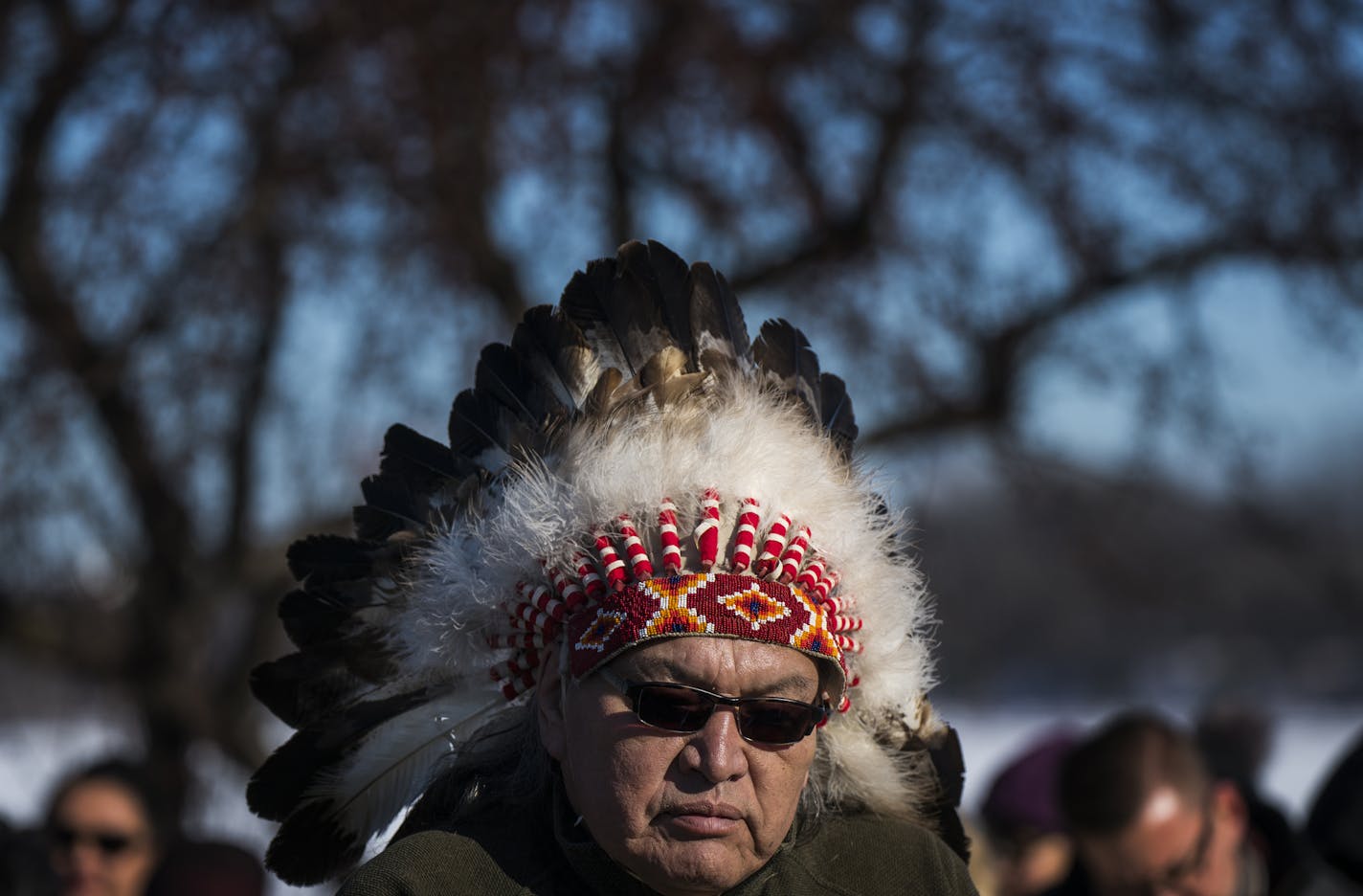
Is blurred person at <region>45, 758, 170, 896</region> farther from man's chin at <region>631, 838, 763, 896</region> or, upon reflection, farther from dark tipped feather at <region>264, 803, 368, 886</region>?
man's chin at <region>631, 838, 763, 896</region>

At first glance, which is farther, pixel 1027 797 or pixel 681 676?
pixel 1027 797

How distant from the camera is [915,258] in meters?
5.90

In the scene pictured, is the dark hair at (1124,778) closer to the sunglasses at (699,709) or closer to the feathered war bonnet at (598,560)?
the feathered war bonnet at (598,560)

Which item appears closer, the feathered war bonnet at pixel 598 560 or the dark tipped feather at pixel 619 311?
the feathered war bonnet at pixel 598 560

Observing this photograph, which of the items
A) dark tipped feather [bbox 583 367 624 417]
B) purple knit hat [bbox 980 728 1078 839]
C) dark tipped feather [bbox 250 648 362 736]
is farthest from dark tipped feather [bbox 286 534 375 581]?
purple knit hat [bbox 980 728 1078 839]

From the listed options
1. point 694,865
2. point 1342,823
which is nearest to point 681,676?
point 694,865

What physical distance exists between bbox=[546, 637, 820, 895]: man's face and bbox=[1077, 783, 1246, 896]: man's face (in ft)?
6.17

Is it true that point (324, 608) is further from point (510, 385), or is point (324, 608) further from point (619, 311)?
point (619, 311)

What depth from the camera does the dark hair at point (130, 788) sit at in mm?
4484

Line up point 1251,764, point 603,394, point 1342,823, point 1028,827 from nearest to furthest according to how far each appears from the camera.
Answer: point 603,394 < point 1342,823 < point 1028,827 < point 1251,764

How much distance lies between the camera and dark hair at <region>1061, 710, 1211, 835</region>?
12.7ft

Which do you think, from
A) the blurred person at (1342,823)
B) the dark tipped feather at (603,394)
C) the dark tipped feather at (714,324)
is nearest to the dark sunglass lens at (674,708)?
the dark tipped feather at (603,394)

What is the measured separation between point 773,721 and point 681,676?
16cm

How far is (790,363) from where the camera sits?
2643 millimetres
